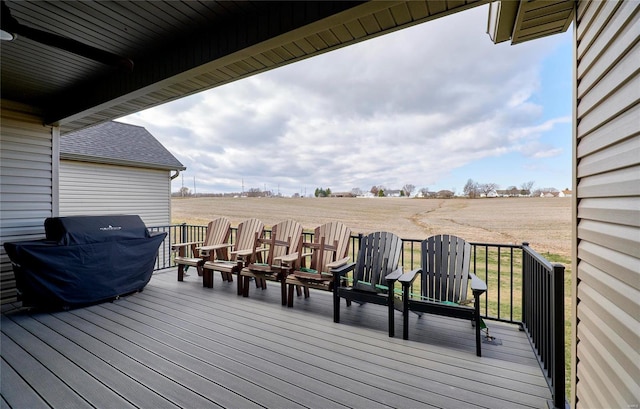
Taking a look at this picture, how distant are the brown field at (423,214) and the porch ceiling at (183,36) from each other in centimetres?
313

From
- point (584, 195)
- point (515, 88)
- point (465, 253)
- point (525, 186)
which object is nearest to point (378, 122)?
point (515, 88)

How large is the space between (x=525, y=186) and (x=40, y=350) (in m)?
7.53

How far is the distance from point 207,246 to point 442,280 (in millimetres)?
3608

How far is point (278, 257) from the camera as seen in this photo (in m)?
3.74

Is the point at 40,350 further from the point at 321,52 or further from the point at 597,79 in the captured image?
the point at 597,79

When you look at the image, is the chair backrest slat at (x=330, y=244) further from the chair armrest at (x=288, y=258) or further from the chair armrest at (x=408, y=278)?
the chair armrest at (x=408, y=278)

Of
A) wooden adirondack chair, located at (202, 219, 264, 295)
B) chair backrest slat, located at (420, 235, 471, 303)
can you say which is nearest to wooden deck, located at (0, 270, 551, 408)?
chair backrest slat, located at (420, 235, 471, 303)

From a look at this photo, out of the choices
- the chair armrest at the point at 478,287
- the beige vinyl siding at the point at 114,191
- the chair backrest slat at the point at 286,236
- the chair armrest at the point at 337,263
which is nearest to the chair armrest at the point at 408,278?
the chair armrest at the point at 478,287

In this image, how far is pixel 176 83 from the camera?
285cm

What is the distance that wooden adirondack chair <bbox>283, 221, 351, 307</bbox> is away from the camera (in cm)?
349

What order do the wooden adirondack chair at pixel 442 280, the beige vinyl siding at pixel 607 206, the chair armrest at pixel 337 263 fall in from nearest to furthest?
the beige vinyl siding at pixel 607 206 → the wooden adirondack chair at pixel 442 280 → the chair armrest at pixel 337 263

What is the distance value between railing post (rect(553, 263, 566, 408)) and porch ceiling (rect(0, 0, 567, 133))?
1721 mm

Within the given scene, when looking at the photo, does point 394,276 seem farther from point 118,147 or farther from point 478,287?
point 118,147

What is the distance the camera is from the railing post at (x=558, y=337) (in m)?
1.80
